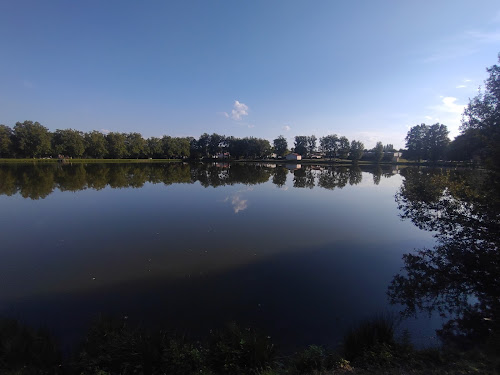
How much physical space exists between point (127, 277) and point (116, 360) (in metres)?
3.90

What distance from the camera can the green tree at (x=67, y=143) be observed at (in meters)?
82.5

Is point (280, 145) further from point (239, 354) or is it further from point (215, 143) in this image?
point (239, 354)

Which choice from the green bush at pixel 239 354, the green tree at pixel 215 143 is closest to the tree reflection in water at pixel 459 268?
the green bush at pixel 239 354

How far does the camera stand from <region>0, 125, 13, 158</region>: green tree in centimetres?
7088

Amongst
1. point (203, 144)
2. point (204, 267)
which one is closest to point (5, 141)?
point (203, 144)

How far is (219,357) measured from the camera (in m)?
4.35

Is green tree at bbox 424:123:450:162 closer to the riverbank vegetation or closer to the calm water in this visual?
the riverbank vegetation

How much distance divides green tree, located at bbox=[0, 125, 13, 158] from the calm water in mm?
78193

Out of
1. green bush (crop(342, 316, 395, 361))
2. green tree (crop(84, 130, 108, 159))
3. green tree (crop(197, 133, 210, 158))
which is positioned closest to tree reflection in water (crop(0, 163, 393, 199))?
green bush (crop(342, 316, 395, 361))

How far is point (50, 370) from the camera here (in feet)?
13.5

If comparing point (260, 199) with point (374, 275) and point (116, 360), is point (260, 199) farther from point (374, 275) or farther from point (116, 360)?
point (116, 360)

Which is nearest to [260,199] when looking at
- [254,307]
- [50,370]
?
[254,307]

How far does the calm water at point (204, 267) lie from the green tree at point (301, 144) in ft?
405

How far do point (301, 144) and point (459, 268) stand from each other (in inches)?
5222
